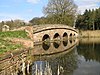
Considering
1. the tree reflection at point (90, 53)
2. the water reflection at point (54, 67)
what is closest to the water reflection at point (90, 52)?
the tree reflection at point (90, 53)

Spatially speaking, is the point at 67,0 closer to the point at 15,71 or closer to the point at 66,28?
the point at 66,28

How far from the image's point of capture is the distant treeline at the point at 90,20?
77812mm

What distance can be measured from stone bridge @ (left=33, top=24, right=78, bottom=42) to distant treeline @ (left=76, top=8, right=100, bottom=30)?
20406 mm

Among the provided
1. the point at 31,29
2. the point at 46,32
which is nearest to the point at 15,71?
the point at 31,29

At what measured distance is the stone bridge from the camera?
40938 millimetres

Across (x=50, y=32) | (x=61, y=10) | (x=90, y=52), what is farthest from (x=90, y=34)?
(x=90, y=52)

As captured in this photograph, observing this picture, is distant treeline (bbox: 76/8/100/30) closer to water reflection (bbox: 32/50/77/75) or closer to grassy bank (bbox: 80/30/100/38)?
grassy bank (bbox: 80/30/100/38)

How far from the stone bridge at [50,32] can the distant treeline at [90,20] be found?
2041 centimetres

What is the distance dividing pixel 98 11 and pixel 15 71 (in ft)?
230

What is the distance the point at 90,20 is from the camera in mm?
78312

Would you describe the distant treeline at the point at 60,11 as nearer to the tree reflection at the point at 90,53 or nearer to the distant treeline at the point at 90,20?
the distant treeline at the point at 90,20

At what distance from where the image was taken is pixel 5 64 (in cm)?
1398

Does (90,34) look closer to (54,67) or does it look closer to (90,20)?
(90,20)

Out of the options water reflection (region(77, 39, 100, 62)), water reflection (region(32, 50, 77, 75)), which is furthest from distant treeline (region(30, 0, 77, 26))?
water reflection (region(32, 50, 77, 75))
